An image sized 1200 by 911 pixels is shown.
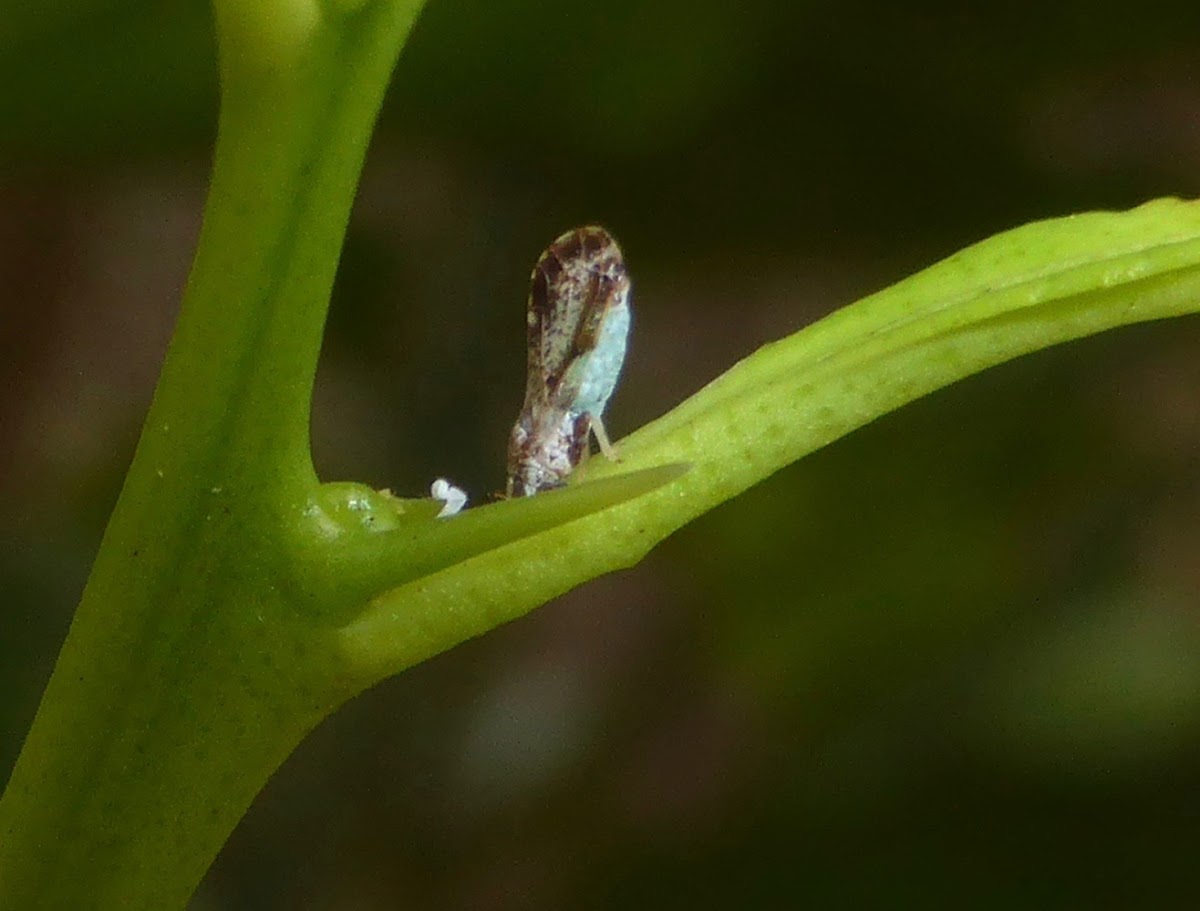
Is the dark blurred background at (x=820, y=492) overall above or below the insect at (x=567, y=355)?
above

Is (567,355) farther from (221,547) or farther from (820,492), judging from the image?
(820,492)

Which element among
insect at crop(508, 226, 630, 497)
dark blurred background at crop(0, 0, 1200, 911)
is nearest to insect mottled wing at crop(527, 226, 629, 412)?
insect at crop(508, 226, 630, 497)

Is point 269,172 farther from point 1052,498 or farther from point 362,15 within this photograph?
point 1052,498

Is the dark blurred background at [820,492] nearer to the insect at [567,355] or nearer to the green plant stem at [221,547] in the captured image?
the insect at [567,355]

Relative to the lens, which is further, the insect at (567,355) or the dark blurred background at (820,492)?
the dark blurred background at (820,492)

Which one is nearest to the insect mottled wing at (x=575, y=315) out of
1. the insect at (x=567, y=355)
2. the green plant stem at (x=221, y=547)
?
the insect at (x=567, y=355)

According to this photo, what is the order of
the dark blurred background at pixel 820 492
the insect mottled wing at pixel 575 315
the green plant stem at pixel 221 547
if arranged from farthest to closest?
1. the dark blurred background at pixel 820 492
2. the insect mottled wing at pixel 575 315
3. the green plant stem at pixel 221 547
